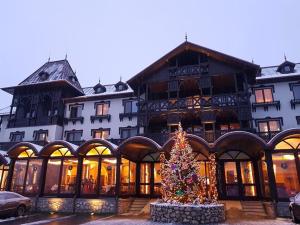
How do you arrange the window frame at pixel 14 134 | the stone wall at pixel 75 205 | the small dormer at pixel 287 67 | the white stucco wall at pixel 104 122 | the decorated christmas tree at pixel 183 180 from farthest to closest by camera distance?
the window frame at pixel 14 134
the white stucco wall at pixel 104 122
the small dormer at pixel 287 67
the stone wall at pixel 75 205
the decorated christmas tree at pixel 183 180

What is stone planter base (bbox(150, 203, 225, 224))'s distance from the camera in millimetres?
12844

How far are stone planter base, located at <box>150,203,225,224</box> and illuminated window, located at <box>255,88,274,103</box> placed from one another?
1320cm

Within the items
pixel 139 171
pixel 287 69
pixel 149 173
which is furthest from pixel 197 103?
pixel 287 69

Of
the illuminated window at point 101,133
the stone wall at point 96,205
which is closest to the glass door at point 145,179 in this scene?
the stone wall at point 96,205

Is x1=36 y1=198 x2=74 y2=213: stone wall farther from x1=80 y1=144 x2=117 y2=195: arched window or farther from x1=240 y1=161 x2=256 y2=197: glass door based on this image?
x1=240 y1=161 x2=256 y2=197: glass door

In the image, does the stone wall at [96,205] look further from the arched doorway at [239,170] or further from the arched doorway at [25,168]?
the arched doorway at [239,170]

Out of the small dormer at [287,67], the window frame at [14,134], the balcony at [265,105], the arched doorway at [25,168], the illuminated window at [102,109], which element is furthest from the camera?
the window frame at [14,134]

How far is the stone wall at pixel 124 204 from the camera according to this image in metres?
18.2

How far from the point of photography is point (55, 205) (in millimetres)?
19484

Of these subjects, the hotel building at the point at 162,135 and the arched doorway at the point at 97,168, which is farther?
the arched doorway at the point at 97,168

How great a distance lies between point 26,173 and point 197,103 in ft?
54.8

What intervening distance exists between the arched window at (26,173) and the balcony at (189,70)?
49.8ft

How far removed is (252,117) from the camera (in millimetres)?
22344

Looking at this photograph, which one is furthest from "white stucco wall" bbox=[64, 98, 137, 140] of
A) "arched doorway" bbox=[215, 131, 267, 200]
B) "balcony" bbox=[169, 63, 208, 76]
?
"arched doorway" bbox=[215, 131, 267, 200]
